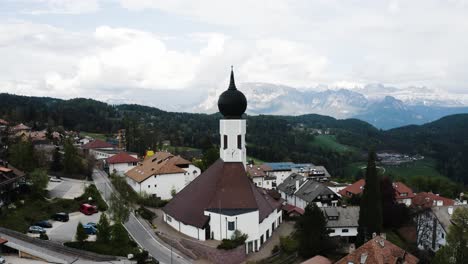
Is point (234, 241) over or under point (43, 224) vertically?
under

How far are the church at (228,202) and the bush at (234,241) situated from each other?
0.62 m

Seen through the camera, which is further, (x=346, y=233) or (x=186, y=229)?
(x=346, y=233)

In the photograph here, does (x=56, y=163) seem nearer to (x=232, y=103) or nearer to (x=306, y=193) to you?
(x=232, y=103)

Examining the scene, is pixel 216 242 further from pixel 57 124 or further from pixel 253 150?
pixel 57 124

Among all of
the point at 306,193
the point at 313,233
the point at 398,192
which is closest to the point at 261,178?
the point at 306,193

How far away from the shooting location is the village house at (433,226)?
46.8 meters

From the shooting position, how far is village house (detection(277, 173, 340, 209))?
225 ft

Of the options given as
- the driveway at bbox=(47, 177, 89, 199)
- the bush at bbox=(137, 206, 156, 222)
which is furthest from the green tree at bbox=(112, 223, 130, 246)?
the driveway at bbox=(47, 177, 89, 199)

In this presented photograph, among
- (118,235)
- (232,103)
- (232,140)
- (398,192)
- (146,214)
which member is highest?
(232,103)

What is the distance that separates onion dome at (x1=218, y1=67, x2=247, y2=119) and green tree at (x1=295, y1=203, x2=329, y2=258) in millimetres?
14895

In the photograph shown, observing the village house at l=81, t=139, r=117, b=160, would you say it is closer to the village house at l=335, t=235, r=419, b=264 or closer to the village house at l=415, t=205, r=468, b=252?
the village house at l=415, t=205, r=468, b=252

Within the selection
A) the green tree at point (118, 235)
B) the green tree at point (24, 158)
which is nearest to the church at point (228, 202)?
the green tree at point (118, 235)

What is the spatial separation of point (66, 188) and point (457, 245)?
2109 inches

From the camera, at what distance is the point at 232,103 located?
52.0 metres
